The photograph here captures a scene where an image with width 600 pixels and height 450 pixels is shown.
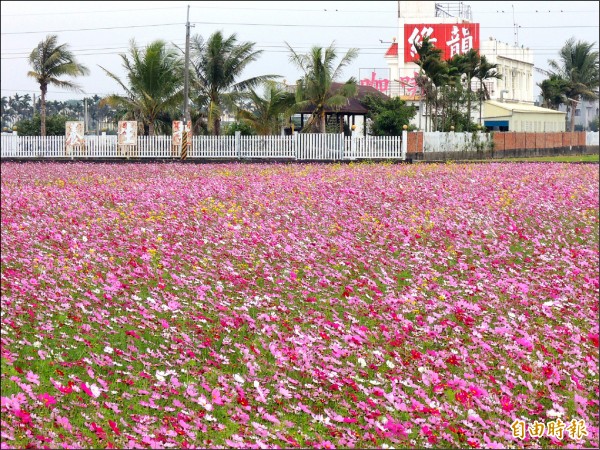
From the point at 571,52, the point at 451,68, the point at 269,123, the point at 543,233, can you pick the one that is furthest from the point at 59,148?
the point at 571,52

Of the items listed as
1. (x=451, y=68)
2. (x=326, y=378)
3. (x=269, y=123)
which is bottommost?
(x=326, y=378)

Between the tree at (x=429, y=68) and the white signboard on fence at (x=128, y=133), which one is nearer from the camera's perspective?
the white signboard on fence at (x=128, y=133)

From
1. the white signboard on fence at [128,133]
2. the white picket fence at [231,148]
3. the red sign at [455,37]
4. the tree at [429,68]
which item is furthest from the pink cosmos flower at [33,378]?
the red sign at [455,37]

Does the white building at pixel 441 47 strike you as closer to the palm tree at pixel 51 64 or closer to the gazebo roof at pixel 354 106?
the gazebo roof at pixel 354 106

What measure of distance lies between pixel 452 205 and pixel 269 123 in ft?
95.5

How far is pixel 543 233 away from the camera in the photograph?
13758 millimetres

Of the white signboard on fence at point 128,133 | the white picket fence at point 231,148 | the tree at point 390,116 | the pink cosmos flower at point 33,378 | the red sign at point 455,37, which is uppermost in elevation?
the red sign at point 455,37

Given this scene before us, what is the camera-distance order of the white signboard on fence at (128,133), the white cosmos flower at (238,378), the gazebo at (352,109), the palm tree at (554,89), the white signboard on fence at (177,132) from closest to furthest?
the white cosmos flower at (238,378)
the white signboard on fence at (177,132)
the white signboard on fence at (128,133)
the gazebo at (352,109)
the palm tree at (554,89)

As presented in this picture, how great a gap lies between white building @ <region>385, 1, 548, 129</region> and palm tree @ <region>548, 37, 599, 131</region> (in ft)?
11.5

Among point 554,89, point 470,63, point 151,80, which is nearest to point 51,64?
point 151,80

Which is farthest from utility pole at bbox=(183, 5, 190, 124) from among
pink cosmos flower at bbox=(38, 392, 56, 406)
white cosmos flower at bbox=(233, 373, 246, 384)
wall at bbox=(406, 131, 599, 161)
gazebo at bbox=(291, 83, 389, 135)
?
pink cosmos flower at bbox=(38, 392, 56, 406)

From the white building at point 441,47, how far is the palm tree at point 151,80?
2074cm

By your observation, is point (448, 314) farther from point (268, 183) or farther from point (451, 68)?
point (451, 68)

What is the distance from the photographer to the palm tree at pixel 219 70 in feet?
145
